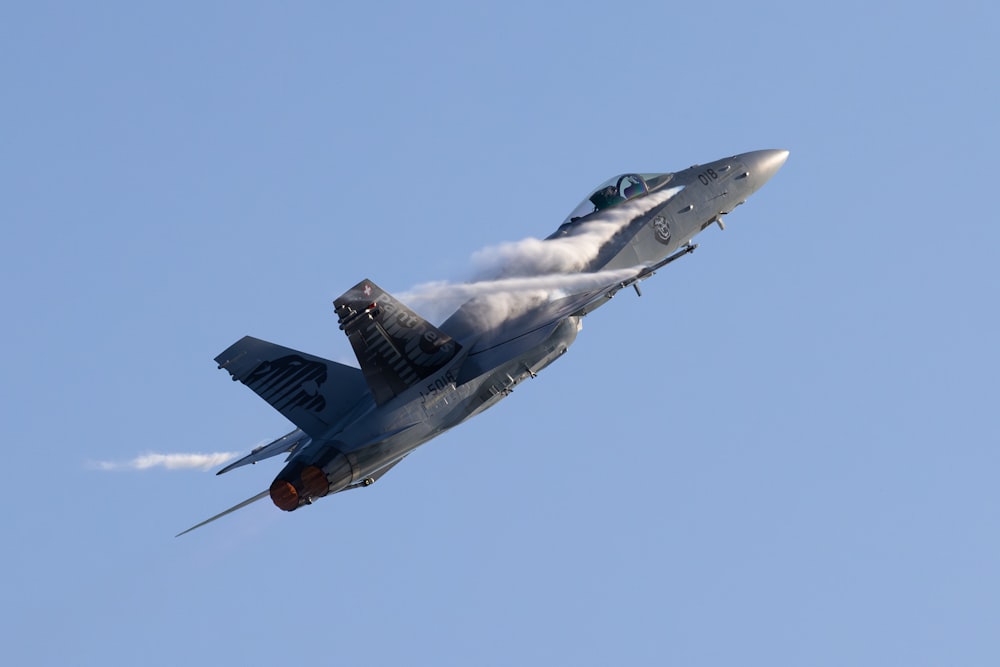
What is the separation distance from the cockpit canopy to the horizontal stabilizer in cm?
605

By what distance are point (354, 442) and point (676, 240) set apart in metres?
8.26

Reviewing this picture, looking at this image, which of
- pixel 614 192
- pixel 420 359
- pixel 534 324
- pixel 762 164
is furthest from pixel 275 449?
pixel 762 164

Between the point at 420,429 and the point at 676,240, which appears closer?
the point at 420,429

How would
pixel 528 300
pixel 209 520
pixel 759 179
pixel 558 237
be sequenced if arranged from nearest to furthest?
pixel 209 520, pixel 528 300, pixel 558 237, pixel 759 179

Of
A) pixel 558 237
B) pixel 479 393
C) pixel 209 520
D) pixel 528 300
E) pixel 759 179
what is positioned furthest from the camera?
pixel 759 179

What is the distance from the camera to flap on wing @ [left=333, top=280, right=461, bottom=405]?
21.8 m

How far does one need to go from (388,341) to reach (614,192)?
7253 mm

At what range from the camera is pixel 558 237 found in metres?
27.2

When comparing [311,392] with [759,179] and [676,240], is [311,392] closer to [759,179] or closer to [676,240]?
[676,240]

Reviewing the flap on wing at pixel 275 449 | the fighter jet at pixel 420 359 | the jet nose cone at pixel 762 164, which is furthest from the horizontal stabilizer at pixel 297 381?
the jet nose cone at pixel 762 164

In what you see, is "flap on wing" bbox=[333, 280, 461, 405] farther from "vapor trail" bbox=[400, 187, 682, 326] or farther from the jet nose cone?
the jet nose cone

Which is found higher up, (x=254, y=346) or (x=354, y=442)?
(x=254, y=346)

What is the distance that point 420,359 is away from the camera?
22938 mm

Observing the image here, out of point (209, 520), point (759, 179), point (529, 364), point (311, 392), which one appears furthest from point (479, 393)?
point (759, 179)
